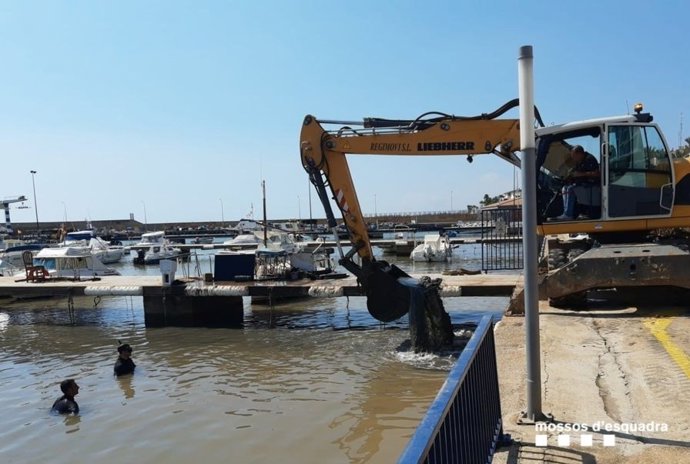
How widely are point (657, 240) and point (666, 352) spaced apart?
13.7 feet

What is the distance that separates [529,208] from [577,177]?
6.31 meters

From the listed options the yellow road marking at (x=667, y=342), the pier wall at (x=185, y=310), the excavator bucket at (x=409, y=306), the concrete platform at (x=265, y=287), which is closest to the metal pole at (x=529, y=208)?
the yellow road marking at (x=667, y=342)

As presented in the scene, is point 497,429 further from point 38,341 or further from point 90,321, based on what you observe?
point 90,321

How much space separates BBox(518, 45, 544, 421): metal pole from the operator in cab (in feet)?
19.9

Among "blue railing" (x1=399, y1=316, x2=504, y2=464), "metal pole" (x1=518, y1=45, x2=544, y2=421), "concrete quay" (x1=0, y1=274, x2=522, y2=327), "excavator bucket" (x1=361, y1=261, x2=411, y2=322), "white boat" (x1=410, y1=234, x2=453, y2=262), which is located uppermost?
"metal pole" (x1=518, y1=45, x2=544, y2=421)

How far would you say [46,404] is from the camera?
10.7m

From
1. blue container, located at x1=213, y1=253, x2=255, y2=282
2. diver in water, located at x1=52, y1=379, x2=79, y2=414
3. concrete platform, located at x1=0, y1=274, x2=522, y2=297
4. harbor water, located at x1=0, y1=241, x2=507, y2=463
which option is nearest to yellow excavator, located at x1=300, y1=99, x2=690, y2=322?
harbor water, located at x1=0, y1=241, x2=507, y2=463

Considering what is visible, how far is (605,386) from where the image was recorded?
5555 millimetres

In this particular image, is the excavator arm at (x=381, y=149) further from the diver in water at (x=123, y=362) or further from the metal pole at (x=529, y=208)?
the metal pole at (x=529, y=208)

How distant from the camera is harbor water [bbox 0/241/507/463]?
8281 mm

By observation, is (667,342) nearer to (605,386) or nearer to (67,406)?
(605,386)

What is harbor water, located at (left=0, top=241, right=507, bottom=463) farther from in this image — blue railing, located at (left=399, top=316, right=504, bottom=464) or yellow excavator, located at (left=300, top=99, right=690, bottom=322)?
blue railing, located at (left=399, top=316, right=504, bottom=464)

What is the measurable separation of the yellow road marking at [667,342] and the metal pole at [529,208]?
2221 mm

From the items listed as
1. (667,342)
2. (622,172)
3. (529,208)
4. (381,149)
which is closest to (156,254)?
(381,149)
